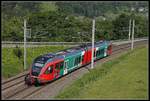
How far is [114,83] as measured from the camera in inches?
1517

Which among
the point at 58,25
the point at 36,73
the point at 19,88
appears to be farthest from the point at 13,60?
the point at 58,25

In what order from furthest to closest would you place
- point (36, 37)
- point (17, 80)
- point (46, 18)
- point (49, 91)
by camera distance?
point (46, 18), point (36, 37), point (17, 80), point (49, 91)

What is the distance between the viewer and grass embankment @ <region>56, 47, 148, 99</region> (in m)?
32.8

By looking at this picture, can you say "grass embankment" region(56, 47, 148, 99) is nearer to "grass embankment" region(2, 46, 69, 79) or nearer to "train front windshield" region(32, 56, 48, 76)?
"train front windshield" region(32, 56, 48, 76)

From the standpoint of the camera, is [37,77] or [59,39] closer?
[37,77]

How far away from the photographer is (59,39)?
7894cm

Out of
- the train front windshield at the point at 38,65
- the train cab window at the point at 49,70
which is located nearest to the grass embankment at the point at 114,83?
the train cab window at the point at 49,70

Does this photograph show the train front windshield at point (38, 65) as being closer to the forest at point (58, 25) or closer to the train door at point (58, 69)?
the train door at point (58, 69)

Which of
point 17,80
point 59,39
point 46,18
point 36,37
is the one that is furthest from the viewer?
point 46,18

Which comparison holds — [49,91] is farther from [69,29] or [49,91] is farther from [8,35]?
[69,29]

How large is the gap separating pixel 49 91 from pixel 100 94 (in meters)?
5.59

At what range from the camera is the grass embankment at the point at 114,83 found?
1293 inches

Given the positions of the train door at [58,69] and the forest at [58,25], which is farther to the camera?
the forest at [58,25]

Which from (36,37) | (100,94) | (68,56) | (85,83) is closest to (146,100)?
(100,94)
